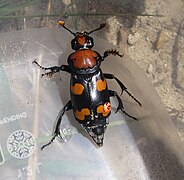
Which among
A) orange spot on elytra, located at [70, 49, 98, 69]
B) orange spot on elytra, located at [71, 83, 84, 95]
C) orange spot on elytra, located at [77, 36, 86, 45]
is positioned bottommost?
orange spot on elytra, located at [71, 83, 84, 95]

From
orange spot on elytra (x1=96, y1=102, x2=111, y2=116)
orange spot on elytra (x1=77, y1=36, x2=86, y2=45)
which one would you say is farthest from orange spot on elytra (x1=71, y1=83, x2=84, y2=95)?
orange spot on elytra (x1=77, y1=36, x2=86, y2=45)

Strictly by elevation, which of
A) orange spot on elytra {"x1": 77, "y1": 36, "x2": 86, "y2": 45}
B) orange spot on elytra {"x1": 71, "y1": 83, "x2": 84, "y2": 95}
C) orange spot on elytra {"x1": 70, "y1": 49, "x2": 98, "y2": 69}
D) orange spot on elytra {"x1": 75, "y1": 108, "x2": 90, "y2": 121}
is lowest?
orange spot on elytra {"x1": 75, "y1": 108, "x2": 90, "y2": 121}

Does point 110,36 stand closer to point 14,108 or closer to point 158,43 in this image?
point 158,43

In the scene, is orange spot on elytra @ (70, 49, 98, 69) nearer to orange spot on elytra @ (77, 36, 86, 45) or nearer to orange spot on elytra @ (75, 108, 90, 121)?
orange spot on elytra @ (77, 36, 86, 45)

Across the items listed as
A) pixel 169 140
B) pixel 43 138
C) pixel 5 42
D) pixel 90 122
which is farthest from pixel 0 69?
pixel 169 140

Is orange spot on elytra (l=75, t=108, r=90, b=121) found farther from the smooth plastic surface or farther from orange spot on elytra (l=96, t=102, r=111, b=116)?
the smooth plastic surface

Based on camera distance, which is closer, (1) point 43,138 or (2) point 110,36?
(1) point 43,138

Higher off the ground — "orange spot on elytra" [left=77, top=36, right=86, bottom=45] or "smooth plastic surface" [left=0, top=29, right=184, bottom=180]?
"orange spot on elytra" [left=77, top=36, right=86, bottom=45]

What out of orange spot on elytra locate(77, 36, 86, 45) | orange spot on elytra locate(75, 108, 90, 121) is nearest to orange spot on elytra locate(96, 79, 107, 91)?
orange spot on elytra locate(75, 108, 90, 121)

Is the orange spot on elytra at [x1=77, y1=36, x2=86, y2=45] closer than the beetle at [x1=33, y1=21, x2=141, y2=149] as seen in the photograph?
No
